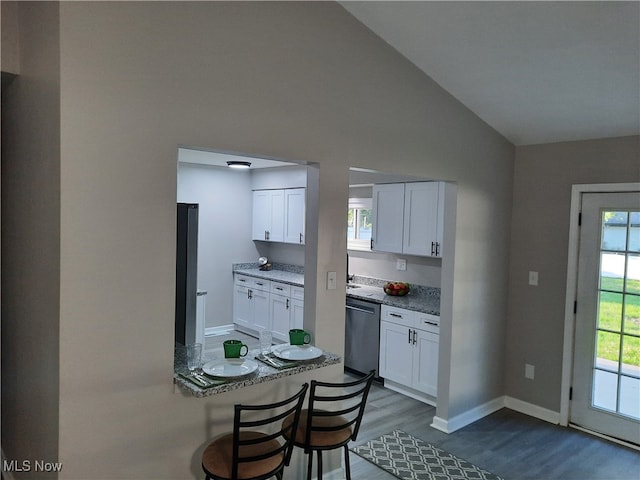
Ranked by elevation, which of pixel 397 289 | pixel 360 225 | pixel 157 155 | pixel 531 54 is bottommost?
pixel 397 289

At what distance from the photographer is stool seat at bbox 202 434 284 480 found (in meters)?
2.08

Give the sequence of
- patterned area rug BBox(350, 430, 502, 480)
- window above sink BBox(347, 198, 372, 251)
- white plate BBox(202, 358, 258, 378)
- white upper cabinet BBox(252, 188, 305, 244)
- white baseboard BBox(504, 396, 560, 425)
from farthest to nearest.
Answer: white upper cabinet BBox(252, 188, 305, 244) < window above sink BBox(347, 198, 372, 251) < white baseboard BBox(504, 396, 560, 425) < patterned area rug BBox(350, 430, 502, 480) < white plate BBox(202, 358, 258, 378)

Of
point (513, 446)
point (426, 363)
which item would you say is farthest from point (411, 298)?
point (513, 446)

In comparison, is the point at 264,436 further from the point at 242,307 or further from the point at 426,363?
the point at 242,307

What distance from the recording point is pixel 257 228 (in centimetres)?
650

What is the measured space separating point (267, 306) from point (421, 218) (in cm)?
247

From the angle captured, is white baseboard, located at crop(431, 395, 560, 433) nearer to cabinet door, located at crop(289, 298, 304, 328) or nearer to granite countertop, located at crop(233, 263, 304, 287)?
cabinet door, located at crop(289, 298, 304, 328)

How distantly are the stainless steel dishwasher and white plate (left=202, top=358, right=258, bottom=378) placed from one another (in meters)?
2.34

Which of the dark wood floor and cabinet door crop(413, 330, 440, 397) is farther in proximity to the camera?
cabinet door crop(413, 330, 440, 397)

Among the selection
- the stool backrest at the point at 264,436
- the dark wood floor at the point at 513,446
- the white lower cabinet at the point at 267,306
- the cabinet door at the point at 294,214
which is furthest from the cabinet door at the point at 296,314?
the stool backrest at the point at 264,436

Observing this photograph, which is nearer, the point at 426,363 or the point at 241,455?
the point at 241,455

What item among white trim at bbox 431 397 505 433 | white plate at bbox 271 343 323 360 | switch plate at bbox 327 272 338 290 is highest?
switch plate at bbox 327 272 338 290

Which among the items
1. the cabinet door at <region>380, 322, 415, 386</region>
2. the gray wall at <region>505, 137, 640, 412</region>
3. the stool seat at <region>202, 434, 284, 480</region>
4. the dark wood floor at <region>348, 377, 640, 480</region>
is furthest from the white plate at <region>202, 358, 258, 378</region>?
the gray wall at <region>505, 137, 640, 412</region>

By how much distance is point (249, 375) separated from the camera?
2.31 metres
